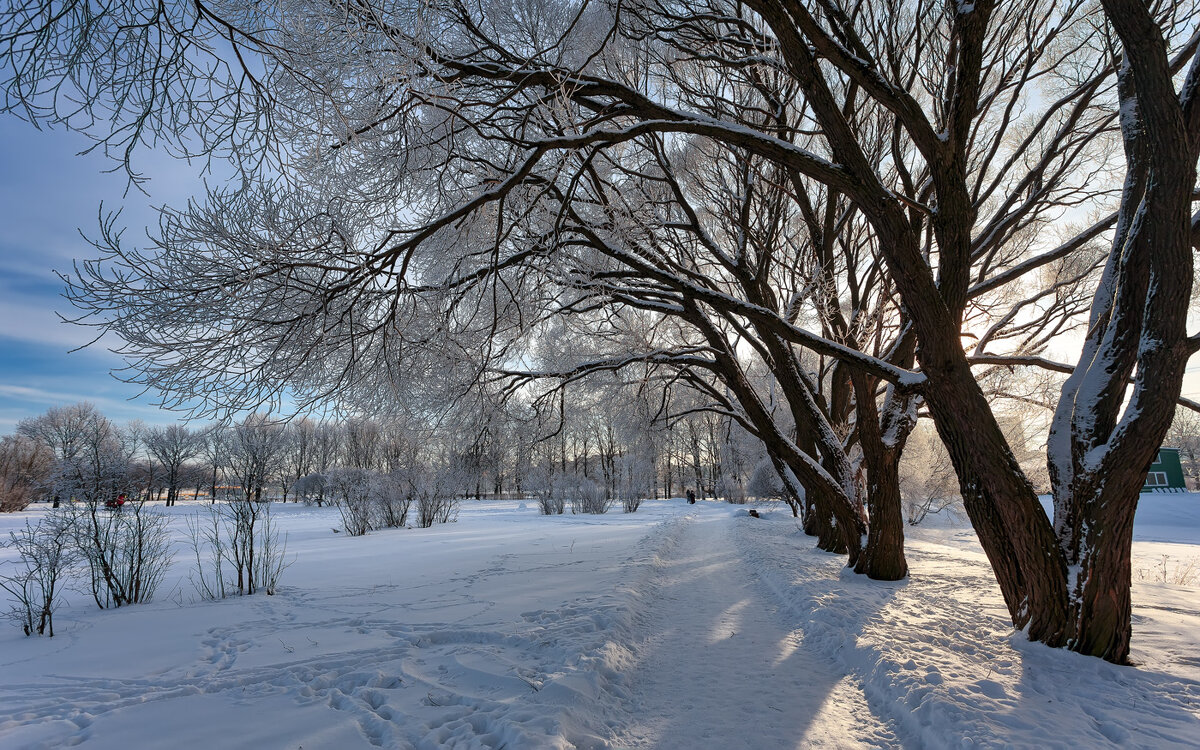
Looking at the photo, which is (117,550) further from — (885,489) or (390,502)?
(390,502)

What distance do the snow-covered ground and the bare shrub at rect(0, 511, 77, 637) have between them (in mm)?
216

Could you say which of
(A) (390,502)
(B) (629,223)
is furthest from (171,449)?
(B) (629,223)

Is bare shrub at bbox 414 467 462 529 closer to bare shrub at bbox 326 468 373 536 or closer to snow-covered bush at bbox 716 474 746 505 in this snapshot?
bare shrub at bbox 326 468 373 536

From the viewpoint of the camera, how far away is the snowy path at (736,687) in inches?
118

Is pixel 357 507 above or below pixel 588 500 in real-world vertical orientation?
above

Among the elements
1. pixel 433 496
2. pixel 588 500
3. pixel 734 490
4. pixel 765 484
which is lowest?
pixel 734 490

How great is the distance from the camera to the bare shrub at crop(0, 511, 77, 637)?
507 cm

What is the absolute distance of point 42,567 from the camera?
5328 mm

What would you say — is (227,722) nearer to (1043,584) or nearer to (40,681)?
(40,681)

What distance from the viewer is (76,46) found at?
2758 millimetres

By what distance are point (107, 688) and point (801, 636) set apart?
581 centimetres

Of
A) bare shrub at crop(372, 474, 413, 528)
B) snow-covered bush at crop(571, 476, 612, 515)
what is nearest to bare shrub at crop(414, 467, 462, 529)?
bare shrub at crop(372, 474, 413, 528)

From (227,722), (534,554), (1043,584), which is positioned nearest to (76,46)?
(227,722)

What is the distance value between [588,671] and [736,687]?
1134 millimetres
